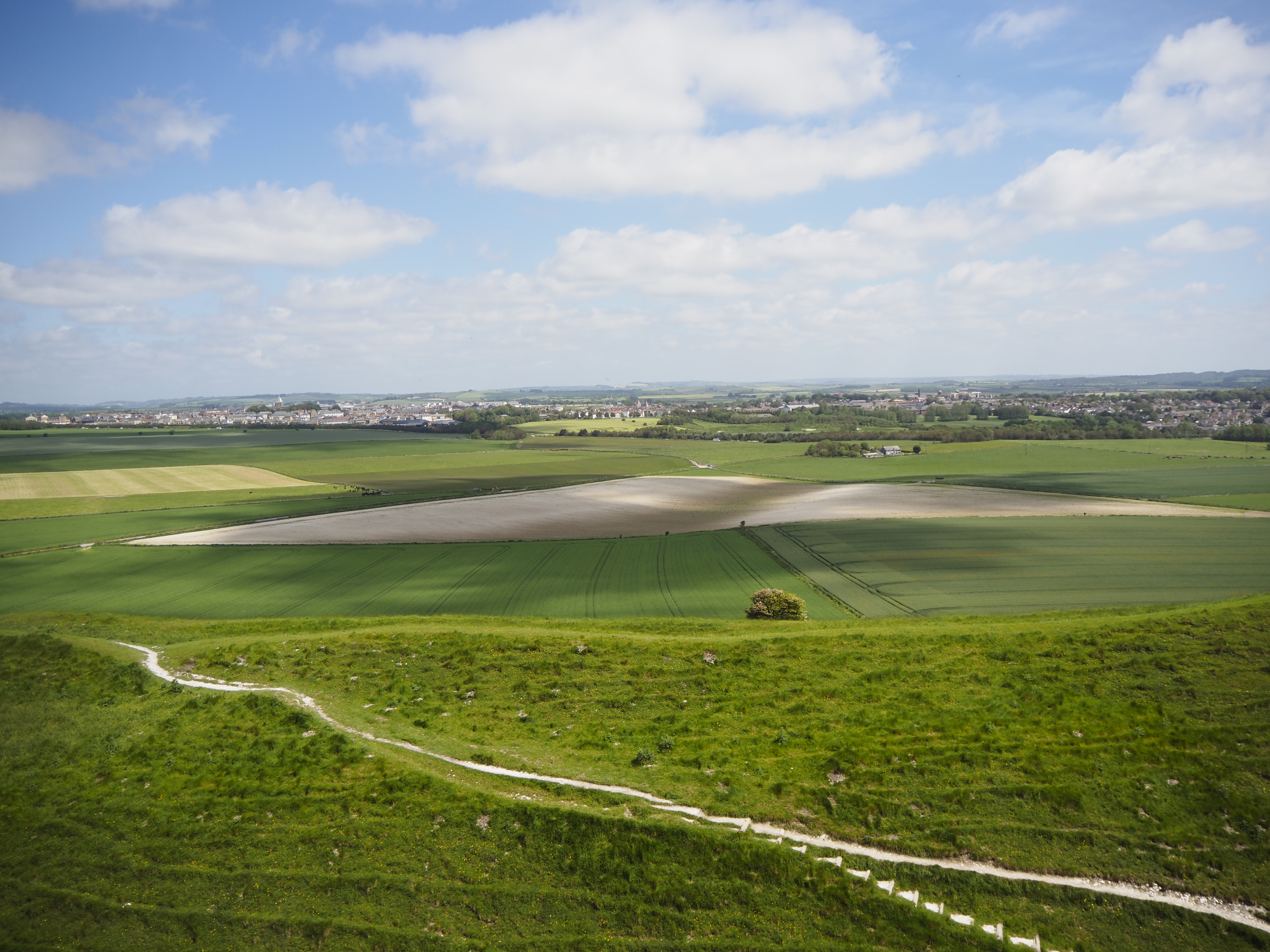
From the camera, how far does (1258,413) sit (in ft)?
525

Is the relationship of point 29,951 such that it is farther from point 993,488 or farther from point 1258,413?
point 1258,413

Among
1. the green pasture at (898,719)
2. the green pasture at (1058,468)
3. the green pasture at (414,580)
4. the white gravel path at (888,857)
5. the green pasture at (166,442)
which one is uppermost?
the green pasture at (166,442)

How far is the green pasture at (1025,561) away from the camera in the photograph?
39562mm

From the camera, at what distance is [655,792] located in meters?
17.5

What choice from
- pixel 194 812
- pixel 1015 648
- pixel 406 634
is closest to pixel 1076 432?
pixel 1015 648

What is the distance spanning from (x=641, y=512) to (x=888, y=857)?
201ft

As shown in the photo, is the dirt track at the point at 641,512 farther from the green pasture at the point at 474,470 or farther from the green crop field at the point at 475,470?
the green crop field at the point at 475,470

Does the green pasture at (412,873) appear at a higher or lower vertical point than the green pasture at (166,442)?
lower

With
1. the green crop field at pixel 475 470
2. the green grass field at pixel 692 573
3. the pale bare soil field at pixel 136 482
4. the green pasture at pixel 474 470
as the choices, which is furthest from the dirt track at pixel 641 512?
the pale bare soil field at pixel 136 482

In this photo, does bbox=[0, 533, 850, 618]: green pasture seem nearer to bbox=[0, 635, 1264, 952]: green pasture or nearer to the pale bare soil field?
bbox=[0, 635, 1264, 952]: green pasture

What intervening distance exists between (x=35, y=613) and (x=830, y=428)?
158859 mm

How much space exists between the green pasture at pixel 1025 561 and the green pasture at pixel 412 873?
2212 cm

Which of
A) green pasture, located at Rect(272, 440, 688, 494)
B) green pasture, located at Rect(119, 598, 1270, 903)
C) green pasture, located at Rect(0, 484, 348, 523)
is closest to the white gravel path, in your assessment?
green pasture, located at Rect(119, 598, 1270, 903)

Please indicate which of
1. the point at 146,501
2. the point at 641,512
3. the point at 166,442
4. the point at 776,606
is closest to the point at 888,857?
the point at 776,606
